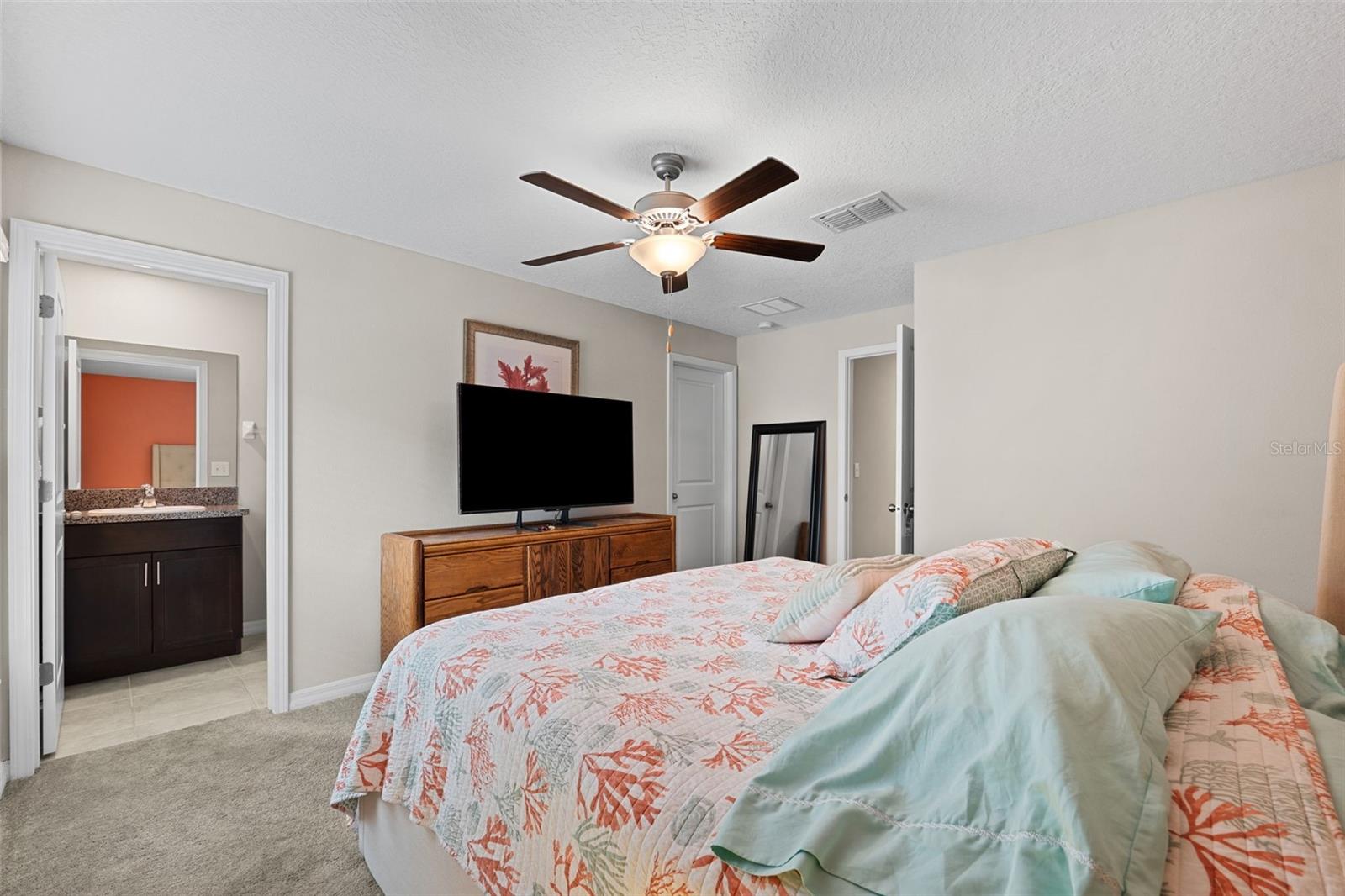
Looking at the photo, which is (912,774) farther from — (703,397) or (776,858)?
(703,397)

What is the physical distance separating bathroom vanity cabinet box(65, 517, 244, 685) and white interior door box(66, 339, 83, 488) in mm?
745

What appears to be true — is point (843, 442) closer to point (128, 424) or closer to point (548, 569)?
point (548, 569)

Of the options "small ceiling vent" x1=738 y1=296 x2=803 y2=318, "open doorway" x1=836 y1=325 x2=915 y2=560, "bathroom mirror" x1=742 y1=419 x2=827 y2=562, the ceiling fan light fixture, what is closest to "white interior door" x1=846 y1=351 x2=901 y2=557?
"open doorway" x1=836 y1=325 x2=915 y2=560

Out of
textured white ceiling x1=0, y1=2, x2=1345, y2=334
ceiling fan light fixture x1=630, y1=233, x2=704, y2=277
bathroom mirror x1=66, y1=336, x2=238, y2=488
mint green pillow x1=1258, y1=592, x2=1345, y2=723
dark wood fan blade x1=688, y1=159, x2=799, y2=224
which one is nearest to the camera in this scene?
mint green pillow x1=1258, y1=592, x2=1345, y2=723

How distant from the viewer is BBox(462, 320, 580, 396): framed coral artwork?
3791 millimetres

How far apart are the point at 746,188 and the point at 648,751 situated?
1.74 meters

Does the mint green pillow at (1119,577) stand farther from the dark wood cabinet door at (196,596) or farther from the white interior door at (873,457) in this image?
the dark wood cabinet door at (196,596)

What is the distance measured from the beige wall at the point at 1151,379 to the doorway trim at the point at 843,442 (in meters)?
1.27

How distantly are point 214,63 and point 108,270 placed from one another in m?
2.92

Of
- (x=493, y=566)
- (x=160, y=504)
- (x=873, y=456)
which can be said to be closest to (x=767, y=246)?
(x=493, y=566)

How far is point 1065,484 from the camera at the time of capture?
312cm

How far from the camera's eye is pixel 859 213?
2.94 m

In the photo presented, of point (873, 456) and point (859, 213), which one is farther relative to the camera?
point (873, 456)

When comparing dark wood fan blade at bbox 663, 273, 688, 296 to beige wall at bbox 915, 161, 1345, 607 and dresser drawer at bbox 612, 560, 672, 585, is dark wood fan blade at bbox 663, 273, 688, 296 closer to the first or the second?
beige wall at bbox 915, 161, 1345, 607
